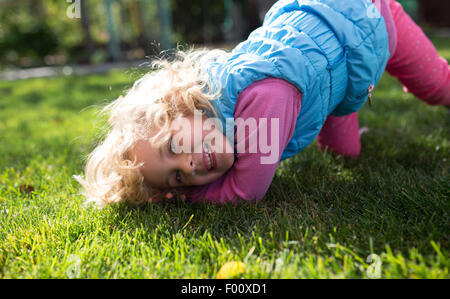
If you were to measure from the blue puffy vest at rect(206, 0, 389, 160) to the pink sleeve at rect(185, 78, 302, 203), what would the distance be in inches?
1.8

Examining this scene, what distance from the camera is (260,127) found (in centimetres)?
170

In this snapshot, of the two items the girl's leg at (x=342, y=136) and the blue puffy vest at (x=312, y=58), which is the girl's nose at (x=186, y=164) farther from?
the girl's leg at (x=342, y=136)

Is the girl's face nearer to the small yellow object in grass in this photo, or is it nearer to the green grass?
the green grass

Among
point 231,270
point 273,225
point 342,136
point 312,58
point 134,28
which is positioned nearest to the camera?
point 231,270

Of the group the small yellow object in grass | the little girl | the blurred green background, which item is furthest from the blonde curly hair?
the blurred green background

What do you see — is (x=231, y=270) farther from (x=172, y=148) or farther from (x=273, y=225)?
(x=172, y=148)

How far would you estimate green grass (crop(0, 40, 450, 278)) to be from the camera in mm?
1268

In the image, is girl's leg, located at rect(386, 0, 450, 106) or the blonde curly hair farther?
girl's leg, located at rect(386, 0, 450, 106)

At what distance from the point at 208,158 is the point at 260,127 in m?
0.27

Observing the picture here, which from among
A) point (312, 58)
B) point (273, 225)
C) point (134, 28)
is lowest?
point (273, 225)

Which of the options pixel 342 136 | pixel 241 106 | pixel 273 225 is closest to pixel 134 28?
pixel 342 136
